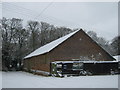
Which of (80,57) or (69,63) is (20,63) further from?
(69,63)

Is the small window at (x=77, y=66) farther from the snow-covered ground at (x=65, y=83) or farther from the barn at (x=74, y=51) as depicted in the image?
the snow-covered ground at (x=65, y=83)

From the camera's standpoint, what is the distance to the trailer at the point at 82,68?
24.4 m

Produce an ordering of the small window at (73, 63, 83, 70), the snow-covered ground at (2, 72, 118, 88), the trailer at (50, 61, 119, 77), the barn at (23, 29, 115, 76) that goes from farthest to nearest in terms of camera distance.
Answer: the barn at (23, 29, 115, 76) → the small window at (73, 63, 83, 70) → the trailer at (50, 61, 119, 77) → the snow-covered ground at (2, 72, 118, 88)

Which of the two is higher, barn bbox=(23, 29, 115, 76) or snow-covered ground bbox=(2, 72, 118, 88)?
barn bbox=(23, 29, 115, 76)

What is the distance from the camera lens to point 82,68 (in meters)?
25.7

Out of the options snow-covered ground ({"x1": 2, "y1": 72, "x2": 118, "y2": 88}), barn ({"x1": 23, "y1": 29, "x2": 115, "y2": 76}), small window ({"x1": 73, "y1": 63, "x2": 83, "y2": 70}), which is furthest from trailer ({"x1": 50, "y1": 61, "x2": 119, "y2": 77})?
snow-covered ground ({"x1": 2, "y1": 72, "x2": 118, "y2": 88})

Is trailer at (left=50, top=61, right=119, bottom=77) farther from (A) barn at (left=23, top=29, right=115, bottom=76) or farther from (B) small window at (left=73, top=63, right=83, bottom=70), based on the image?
(A) barn at (left=23, top=29, right=115, bottom=76)

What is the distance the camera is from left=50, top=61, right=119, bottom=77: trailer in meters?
24.4

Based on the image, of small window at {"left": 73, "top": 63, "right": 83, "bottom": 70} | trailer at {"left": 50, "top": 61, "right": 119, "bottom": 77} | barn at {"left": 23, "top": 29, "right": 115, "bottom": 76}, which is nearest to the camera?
trailer at {"left": 50, "top": 61, "right": 119, "bottom": 77}

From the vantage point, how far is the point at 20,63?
2094 inches

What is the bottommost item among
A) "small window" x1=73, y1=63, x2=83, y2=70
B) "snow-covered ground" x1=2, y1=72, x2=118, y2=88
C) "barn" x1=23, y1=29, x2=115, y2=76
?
"snow-covered ground" x1=2, y1=72, x2=118, y2=88

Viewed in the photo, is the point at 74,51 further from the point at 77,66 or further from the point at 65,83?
the point at 65,83

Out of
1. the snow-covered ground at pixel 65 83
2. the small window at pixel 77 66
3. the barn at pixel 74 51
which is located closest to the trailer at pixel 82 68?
the small window at pixel 77 66

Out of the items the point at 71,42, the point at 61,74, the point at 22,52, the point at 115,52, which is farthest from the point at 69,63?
the point at 115,52
